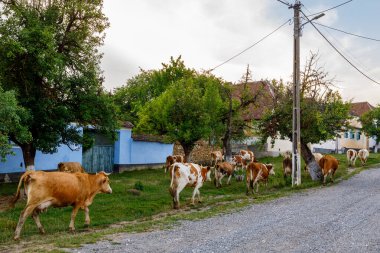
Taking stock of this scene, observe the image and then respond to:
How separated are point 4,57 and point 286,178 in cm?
1624

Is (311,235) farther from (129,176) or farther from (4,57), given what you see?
(129,176)

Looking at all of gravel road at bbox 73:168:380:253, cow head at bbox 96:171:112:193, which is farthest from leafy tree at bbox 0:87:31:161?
gravel road at bbox 73:168:380:253

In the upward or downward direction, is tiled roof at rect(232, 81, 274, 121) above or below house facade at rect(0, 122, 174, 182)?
above

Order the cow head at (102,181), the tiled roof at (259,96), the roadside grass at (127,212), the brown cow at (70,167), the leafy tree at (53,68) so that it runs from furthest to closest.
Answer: the tiled roof at (259,96) → the brown cow at (70,167) → the leafy tree at (53,68) → the cow head at (102,181) → the roadside grass at (127,212)

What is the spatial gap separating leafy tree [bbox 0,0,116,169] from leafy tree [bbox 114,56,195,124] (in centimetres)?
2190

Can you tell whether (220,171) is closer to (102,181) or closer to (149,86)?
(102,181)

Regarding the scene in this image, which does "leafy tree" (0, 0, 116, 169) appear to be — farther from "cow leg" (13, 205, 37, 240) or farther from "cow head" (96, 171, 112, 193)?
"cow leg" (13, 205, 37, 240)

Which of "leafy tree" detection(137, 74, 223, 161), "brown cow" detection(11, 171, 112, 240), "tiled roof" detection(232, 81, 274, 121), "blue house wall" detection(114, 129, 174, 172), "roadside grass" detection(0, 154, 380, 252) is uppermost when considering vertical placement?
"tiled roof" detection(232, 81, 274, 121)

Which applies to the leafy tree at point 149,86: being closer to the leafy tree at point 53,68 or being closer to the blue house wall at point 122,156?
the blue house wall at point 122,156

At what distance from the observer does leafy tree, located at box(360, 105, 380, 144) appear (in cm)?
4567

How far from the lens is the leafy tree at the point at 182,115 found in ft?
80.9

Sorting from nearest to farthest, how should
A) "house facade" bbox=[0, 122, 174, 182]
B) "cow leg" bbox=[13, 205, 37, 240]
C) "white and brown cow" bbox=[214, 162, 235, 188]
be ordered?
"cow leg" bbox=[13, 205, 37, 240] → "white and brown cow" bbox=[214, 162, 235, 188] → "house facade" bbox=[0, 122, 174, 182]

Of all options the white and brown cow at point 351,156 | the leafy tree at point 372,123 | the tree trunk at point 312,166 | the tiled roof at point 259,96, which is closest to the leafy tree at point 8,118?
the tiled roof at point 259,96

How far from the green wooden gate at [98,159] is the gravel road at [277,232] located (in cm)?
1449
